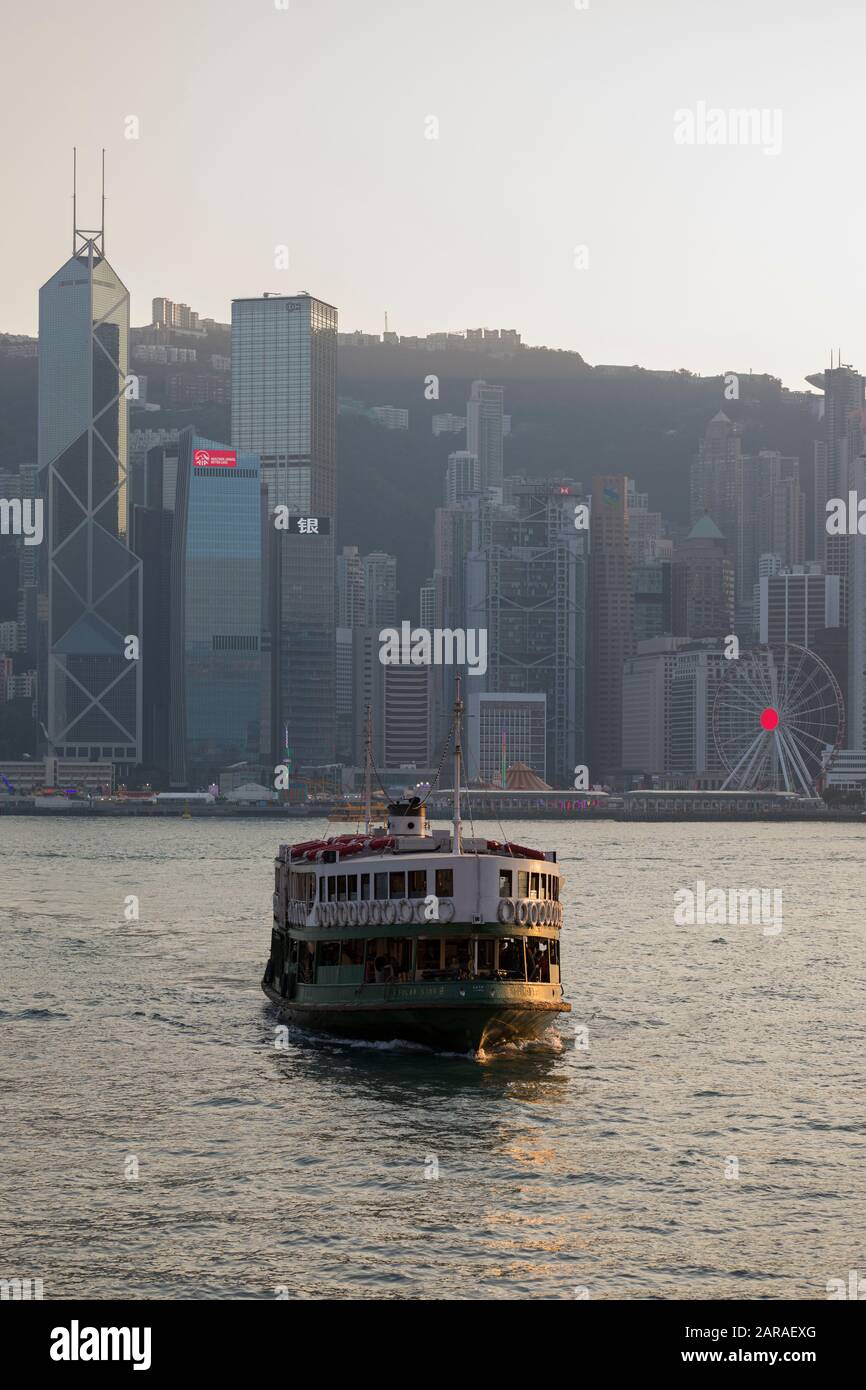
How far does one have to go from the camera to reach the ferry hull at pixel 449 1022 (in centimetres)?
4809

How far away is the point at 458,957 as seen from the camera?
48.4 metres

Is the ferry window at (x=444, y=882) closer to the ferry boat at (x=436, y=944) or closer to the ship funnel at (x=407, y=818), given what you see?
the ferry boat at (x=436, y=944)

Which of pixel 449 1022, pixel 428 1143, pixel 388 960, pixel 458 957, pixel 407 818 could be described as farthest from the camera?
pixel 407 818

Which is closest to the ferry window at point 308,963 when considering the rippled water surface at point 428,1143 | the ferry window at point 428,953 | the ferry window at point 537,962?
the rippled water surface at point 428,1143

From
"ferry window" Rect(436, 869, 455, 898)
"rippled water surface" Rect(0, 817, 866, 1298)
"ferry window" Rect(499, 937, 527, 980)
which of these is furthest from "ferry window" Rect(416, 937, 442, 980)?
"rippled water surface" Rect(0, 817, 866, 1298)

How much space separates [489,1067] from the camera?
48.3 meters

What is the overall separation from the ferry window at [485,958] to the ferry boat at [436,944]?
0.09 ft

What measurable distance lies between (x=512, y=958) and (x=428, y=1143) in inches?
406

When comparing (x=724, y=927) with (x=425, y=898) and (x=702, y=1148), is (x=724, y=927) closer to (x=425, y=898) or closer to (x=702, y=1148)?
(x=425, y=898)

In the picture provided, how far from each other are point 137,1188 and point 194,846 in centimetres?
15533

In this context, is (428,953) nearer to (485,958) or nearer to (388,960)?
(388,960)

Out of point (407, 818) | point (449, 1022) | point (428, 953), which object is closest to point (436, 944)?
point (428, 953)

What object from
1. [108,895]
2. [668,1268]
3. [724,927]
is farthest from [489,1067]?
[108,895]

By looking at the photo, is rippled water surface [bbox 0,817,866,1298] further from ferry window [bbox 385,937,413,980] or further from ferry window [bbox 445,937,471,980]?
ferry window [bbox 445,937,471,980]
